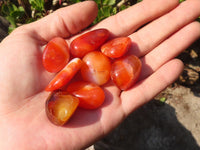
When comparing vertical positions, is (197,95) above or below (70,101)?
below

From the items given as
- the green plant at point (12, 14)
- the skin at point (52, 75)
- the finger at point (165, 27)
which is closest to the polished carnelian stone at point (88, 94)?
the skin at point (52, 75)

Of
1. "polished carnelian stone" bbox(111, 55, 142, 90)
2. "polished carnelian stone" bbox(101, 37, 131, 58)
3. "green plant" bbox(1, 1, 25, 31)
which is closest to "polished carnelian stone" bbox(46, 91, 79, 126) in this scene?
"polished carnelian stone" bbox(111, 55, 142, 90)

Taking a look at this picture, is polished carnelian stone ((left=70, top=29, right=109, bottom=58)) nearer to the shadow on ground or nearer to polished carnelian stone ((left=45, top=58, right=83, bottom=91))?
polished carnelian stone ((left=45, top=58, right=83, bottom=91))

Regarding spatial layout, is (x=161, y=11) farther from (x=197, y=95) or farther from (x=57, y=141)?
(x=57, y=141)

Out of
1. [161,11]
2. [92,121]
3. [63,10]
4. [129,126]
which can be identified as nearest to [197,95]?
[129,126]

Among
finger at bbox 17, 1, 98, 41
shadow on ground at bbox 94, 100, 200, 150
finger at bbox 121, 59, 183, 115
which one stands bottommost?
shadow on ground at bbox 94, 100, 200, 150

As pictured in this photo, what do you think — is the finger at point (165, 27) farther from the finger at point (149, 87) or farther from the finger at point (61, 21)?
the finger at point (61, 21)
